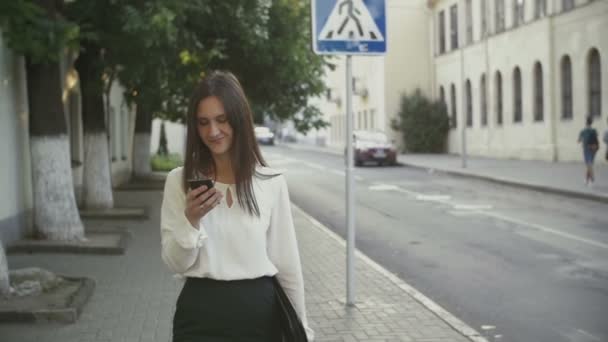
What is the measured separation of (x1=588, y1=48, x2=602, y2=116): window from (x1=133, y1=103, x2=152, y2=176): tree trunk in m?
15.5

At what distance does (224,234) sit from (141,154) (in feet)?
77.7

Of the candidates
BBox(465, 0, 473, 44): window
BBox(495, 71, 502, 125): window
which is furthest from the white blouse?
BBox(465, 0, 473, 44): window

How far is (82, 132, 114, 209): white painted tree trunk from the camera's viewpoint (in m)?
15.5

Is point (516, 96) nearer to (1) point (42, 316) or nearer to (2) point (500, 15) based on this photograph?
(2) point (500, 15)

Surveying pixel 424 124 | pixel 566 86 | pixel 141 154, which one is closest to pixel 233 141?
pixel 141 154

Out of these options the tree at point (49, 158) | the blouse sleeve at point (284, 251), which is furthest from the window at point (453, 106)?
the blouse sleeve at point (284, 251)

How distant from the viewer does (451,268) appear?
10148 millimetres

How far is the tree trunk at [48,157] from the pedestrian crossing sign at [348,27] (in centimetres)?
504

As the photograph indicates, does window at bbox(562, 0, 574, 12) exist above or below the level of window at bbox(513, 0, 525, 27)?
below

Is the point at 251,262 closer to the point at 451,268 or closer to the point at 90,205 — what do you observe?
the point at 451,268

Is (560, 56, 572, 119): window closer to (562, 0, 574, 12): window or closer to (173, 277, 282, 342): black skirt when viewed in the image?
(562, 0, 574, 12): window

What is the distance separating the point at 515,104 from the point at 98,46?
1027 inches

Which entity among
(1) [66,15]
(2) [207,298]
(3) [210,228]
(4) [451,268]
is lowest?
(4) [451,268]

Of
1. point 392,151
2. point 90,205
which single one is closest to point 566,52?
point 392,151
